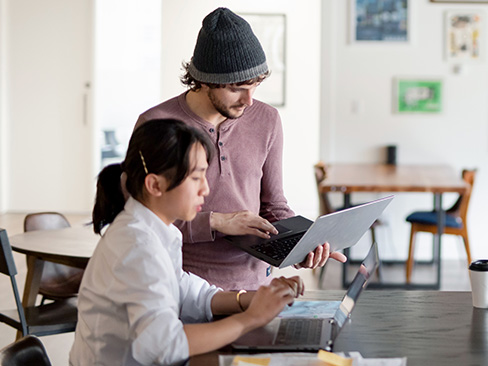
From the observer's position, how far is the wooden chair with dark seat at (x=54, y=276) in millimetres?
3568

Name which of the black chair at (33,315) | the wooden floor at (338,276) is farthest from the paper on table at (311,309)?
the wooden floor at (338,276)

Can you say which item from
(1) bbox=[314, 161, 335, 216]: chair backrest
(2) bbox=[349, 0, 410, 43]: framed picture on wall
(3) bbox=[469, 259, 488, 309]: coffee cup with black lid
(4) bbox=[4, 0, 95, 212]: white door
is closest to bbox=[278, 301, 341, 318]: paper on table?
(3) bbox=[469, 259, 488, 309]: coffee cup with black lid

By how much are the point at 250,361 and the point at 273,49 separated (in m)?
7.15

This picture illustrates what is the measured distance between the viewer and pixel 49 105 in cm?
827

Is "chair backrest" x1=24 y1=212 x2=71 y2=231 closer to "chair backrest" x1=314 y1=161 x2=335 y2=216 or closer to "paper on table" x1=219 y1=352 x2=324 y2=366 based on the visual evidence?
"chair backrest" x1=314 y1=161 x2=335 y2=216

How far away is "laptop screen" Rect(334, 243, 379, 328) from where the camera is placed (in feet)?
5.33

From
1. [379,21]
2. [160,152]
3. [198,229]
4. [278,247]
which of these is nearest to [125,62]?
[379,21]

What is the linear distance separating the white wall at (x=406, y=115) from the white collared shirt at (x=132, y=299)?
481cm

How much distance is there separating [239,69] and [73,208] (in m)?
6.73

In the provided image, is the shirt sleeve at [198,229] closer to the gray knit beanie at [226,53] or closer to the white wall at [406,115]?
the gray knit beanie at [226,53]

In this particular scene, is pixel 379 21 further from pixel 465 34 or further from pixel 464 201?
pixel 464 201

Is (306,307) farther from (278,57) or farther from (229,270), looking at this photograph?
(278,57)

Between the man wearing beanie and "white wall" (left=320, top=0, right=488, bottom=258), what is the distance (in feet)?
13.5

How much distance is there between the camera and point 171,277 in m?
1.52
